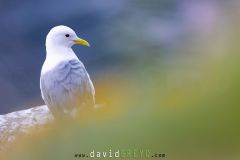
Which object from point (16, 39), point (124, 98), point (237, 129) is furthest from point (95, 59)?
point (237, 129)

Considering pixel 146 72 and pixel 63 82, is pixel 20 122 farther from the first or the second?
pixel 146 72

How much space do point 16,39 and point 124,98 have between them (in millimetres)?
1245

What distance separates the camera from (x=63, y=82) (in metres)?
2.59

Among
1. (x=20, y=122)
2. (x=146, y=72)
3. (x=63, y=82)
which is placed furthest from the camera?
(x=20, y=122)

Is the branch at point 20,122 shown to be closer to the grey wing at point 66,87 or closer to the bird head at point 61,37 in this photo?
the grey wing at point 66,87

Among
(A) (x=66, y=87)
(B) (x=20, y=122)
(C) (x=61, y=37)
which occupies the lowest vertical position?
(B) (x=20, y=122)

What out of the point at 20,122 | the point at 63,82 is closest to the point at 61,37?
the point at 63,82

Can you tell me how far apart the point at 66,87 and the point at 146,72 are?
19.6 inches

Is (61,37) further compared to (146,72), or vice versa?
(61,37)

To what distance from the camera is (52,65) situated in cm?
259

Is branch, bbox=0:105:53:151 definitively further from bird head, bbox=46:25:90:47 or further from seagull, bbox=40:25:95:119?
bird head, bbox=46:25:90:47

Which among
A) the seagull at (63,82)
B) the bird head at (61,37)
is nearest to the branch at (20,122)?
the seagull at (63,82)

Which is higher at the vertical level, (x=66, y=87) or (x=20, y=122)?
(x=66, y=87)

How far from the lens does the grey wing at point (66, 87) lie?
2.57 m
